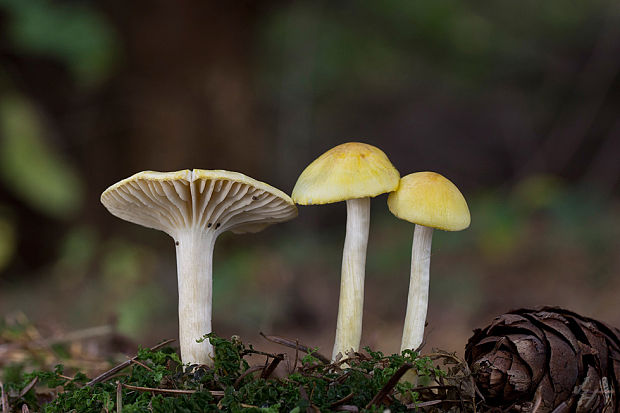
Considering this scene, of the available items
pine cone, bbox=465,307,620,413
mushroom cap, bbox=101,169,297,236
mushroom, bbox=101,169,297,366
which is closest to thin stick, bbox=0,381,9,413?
mushroom, bbox=101,169,297,366

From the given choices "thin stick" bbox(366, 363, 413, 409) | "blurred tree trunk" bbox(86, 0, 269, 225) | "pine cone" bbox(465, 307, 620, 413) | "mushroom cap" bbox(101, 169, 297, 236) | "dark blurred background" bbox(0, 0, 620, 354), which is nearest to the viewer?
"thin stick" bbox(366, 363, 413, 409)

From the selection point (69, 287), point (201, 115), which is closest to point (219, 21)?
point (201, 115)

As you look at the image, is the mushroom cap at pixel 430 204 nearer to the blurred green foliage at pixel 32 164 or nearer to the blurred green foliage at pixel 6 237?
the blurred green foliage at pixel 32 164

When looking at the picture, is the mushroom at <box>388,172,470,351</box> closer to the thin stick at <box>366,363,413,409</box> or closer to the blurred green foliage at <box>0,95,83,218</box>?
the thin stick at <box>366,363,413,409</box>

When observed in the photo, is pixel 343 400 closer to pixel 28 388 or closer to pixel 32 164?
pixel 28 388

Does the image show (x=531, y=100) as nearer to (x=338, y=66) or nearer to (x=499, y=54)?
(x=499, y=54)

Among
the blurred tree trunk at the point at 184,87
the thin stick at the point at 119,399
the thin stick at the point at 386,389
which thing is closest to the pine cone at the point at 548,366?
the thin stick at the point at 386,389
